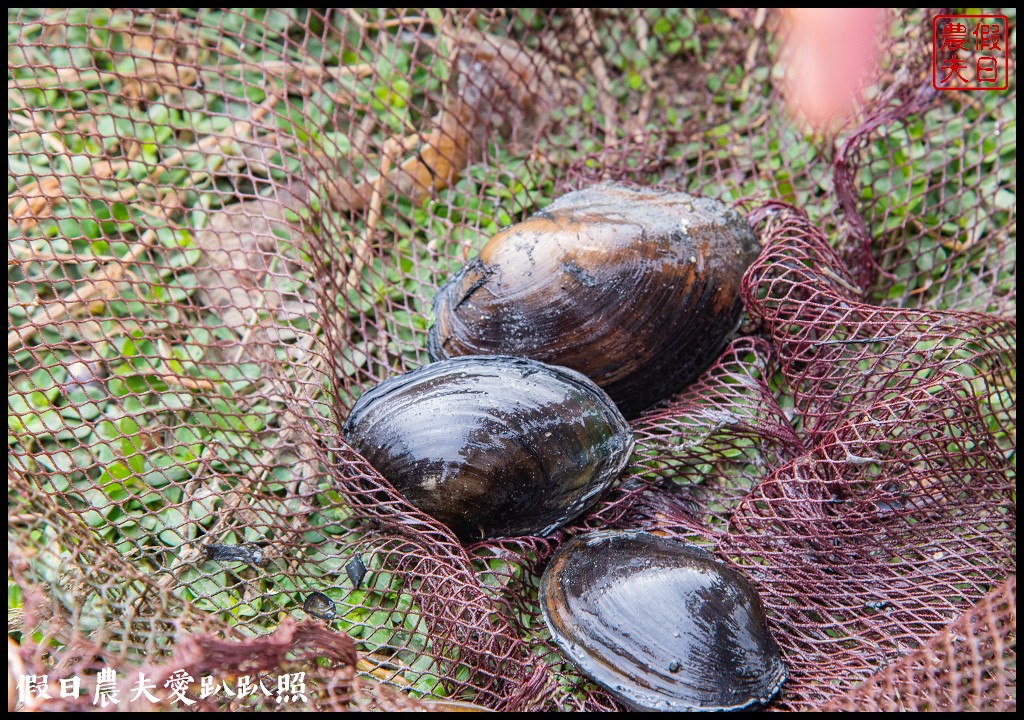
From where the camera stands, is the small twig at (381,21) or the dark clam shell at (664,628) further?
the small twig at (381,21)

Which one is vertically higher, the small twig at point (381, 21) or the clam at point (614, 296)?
the small twig at point (381, 21)

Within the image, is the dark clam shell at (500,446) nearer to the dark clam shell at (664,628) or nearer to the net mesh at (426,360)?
the net mesh at (426,360)

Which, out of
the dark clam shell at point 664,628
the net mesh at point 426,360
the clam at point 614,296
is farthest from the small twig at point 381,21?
the dark clam shell at point 664,628

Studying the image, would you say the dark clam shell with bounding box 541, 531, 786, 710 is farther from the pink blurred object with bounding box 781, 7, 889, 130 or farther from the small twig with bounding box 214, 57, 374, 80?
the small twig with bounding box 214, 57, 374, 80

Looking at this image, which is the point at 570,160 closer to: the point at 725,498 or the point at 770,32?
the point at 770,32

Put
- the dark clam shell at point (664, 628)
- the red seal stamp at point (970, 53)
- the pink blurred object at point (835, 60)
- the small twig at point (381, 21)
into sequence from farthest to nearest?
the small twig at point (381, 21) < the pink blurred object at point (835, 60) < the red seal stamp at point (970, 53) < the dark clam shell at point (664, 628)

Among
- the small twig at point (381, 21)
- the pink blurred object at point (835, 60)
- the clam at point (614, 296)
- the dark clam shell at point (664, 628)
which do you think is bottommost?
the dark clam shell at point (664, 628)

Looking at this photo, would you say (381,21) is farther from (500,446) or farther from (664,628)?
(664,628)
